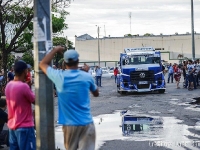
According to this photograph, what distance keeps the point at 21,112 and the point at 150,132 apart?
21.3 ft

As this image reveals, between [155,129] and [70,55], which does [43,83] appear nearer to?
[70,55]

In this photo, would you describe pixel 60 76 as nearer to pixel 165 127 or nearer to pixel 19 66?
pixel 19 66

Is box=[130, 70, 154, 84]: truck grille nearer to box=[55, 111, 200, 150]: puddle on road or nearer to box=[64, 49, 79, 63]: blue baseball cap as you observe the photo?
box=[55, 111, 200, 150]: puddle on road

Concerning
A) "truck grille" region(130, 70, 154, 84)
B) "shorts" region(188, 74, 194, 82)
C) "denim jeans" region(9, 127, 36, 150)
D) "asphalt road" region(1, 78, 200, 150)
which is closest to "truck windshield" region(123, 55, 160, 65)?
"truck grille" region(130, 70, 154, 84)

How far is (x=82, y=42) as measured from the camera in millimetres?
105875

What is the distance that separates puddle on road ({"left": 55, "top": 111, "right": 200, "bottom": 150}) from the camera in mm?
11848

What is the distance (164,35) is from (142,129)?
88798 millimetres

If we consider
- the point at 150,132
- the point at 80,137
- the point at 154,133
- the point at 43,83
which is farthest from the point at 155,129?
the point at 80,137

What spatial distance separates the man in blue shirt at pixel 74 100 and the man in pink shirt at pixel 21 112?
0.80m

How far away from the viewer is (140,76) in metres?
29.5

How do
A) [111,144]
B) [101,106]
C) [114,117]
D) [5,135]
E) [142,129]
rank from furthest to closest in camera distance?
[101,106] → [114,117] → [142,129] → [111,144] → [5,135]

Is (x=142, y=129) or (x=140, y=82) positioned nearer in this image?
(x=142, y=129)

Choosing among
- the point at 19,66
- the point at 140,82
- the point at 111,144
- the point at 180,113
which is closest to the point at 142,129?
the point at 111,144

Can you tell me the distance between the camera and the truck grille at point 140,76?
29406mm
